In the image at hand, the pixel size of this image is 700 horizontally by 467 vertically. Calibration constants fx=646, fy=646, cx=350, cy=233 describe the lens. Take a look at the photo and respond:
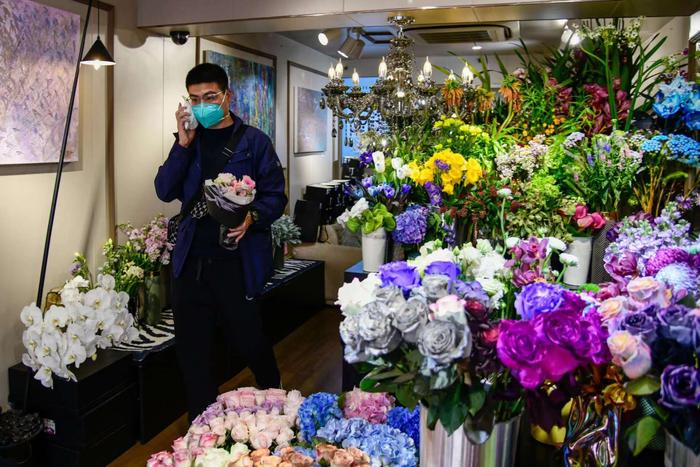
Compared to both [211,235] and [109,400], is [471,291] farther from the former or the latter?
[109,400]

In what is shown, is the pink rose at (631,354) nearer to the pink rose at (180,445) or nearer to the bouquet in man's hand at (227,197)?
the pink rose at (180,445)

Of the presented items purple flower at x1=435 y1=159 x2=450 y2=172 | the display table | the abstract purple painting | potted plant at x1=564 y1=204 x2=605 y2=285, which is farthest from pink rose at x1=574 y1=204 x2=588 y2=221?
the abstract purple painting

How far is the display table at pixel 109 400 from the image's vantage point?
276 cm

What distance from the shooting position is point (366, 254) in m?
2.63

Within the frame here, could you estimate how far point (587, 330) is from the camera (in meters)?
0.91

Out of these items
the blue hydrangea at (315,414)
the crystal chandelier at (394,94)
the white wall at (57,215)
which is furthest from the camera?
the crystal chandelier at (394,94)

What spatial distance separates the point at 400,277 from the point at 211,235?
5.79 ft

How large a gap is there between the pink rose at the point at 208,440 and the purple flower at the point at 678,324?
0.79m

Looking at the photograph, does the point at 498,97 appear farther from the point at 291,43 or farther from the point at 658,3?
the point at 291,43

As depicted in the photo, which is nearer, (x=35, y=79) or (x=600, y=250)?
(x=600, y=250)

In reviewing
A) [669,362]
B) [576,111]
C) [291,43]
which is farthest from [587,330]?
[291,43]

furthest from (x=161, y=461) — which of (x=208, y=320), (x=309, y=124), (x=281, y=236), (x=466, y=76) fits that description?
(x=309, y=124)

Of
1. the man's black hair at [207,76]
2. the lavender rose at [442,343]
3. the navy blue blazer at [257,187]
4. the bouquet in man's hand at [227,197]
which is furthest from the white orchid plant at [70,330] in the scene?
the lavender rose at [442,343]

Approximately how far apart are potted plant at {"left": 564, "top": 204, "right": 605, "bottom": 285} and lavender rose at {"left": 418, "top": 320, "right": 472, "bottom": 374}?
5.00 ft
